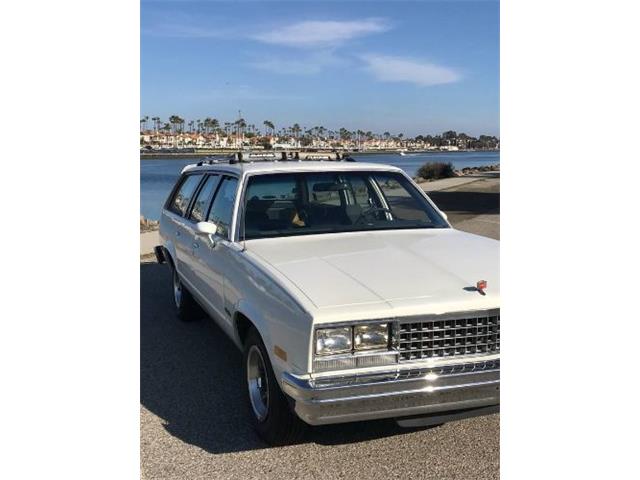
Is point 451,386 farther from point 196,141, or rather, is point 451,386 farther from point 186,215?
point 196,141

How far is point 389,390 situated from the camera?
9.23 feet

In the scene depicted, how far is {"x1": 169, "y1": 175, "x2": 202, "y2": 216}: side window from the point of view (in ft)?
18.4

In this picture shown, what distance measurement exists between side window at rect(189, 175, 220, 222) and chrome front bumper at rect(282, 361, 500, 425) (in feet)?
7.78

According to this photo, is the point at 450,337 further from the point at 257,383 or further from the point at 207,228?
the point at 207,228

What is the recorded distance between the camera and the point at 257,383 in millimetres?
3531

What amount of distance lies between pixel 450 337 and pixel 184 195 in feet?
11.9

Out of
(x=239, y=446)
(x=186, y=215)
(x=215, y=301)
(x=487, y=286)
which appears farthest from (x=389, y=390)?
(x=186, y=215)

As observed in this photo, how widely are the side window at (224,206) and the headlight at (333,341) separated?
1.55 metres

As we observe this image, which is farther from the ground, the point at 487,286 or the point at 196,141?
the point at 196,141

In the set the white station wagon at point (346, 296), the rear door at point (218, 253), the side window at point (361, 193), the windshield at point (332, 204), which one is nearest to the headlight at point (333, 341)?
the white station wagon at point (346, 296)

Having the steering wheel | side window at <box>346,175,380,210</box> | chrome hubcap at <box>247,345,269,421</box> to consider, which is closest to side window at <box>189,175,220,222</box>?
side window at <box>346,175,380,210</box>

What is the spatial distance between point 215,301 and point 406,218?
60.0 inches

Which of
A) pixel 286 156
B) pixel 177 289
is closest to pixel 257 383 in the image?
pixel 286 156

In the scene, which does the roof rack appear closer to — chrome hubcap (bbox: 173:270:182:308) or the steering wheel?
the steering wheel
